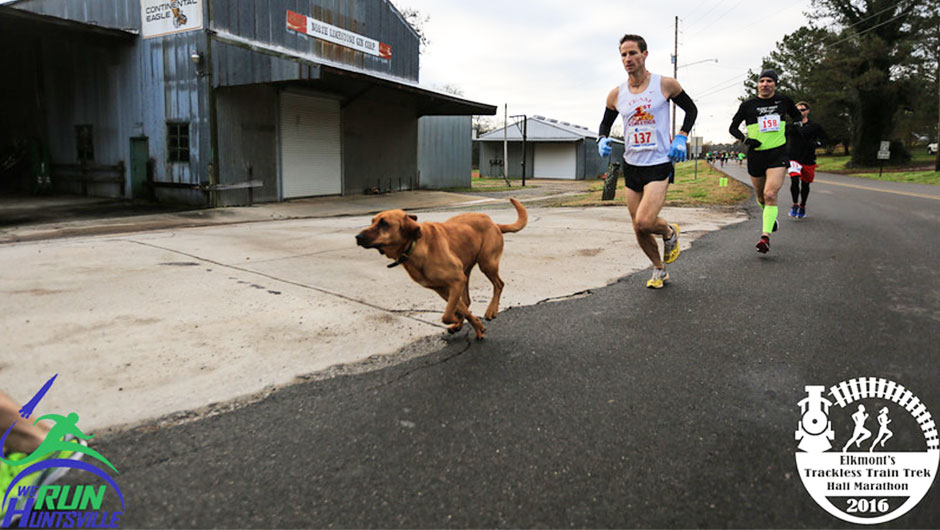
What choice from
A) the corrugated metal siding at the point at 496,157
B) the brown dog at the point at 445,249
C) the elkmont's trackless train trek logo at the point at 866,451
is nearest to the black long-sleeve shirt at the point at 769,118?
the brown dog at the point at 445,249

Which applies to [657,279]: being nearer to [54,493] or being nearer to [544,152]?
[54,493]

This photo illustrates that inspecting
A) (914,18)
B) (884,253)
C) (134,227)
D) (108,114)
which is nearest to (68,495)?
(884,253)

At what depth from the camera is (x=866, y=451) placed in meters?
2.45

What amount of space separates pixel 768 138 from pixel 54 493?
7784mm

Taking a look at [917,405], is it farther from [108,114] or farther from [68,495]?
[108,114]

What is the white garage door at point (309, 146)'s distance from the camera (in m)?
17.3

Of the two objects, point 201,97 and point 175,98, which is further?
point 175,98

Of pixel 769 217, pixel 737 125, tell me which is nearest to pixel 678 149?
pixel 769 217

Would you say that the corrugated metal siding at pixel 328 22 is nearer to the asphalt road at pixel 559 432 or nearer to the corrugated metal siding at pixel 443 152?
the corrugated metal siding at pixel 443 152

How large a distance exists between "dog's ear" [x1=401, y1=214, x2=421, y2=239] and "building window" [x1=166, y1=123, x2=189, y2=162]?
45.1 ft

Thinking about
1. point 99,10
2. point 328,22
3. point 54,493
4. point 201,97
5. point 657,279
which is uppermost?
point 328,22

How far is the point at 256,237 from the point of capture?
8773 millimetres

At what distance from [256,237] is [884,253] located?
27.8 ft

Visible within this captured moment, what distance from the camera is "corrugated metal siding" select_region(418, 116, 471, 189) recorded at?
25.4 meters
